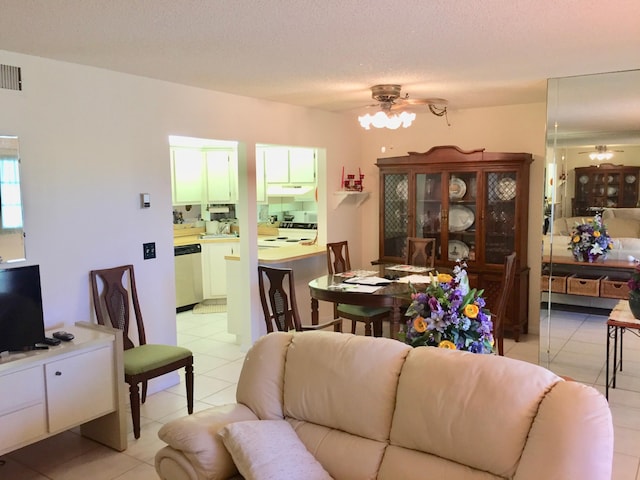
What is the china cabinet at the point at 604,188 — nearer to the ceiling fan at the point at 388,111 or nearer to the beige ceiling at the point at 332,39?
the beige ceiling at the point at 332,39

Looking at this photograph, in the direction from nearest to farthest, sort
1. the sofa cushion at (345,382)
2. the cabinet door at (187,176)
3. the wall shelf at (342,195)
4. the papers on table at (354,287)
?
the sofa cushion at (345,382)
the papers on table at (354,287)
the wall shelf at (342,195)
the cabinet door at (187,176)

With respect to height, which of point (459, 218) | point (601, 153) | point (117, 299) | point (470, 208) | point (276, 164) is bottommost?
point (117, 299)

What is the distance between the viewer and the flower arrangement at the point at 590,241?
430 centimetres

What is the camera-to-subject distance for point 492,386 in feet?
6.18

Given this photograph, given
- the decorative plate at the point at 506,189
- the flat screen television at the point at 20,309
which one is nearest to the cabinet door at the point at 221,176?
the decorative plate at the point at 506,189

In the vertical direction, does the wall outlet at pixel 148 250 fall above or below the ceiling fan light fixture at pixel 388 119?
below

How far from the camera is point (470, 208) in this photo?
5516 millimetres

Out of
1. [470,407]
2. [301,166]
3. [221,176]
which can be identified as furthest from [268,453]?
[221,176]

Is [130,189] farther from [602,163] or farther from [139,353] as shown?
[602,163]

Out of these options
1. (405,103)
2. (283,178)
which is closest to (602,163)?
(405,103)

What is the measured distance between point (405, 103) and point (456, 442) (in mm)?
3188

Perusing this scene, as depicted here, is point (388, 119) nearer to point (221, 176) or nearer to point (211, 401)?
point (211, 401)

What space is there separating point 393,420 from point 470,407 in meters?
0.33

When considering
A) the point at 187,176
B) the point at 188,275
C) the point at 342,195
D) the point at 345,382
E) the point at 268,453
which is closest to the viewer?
the point at 268,453
